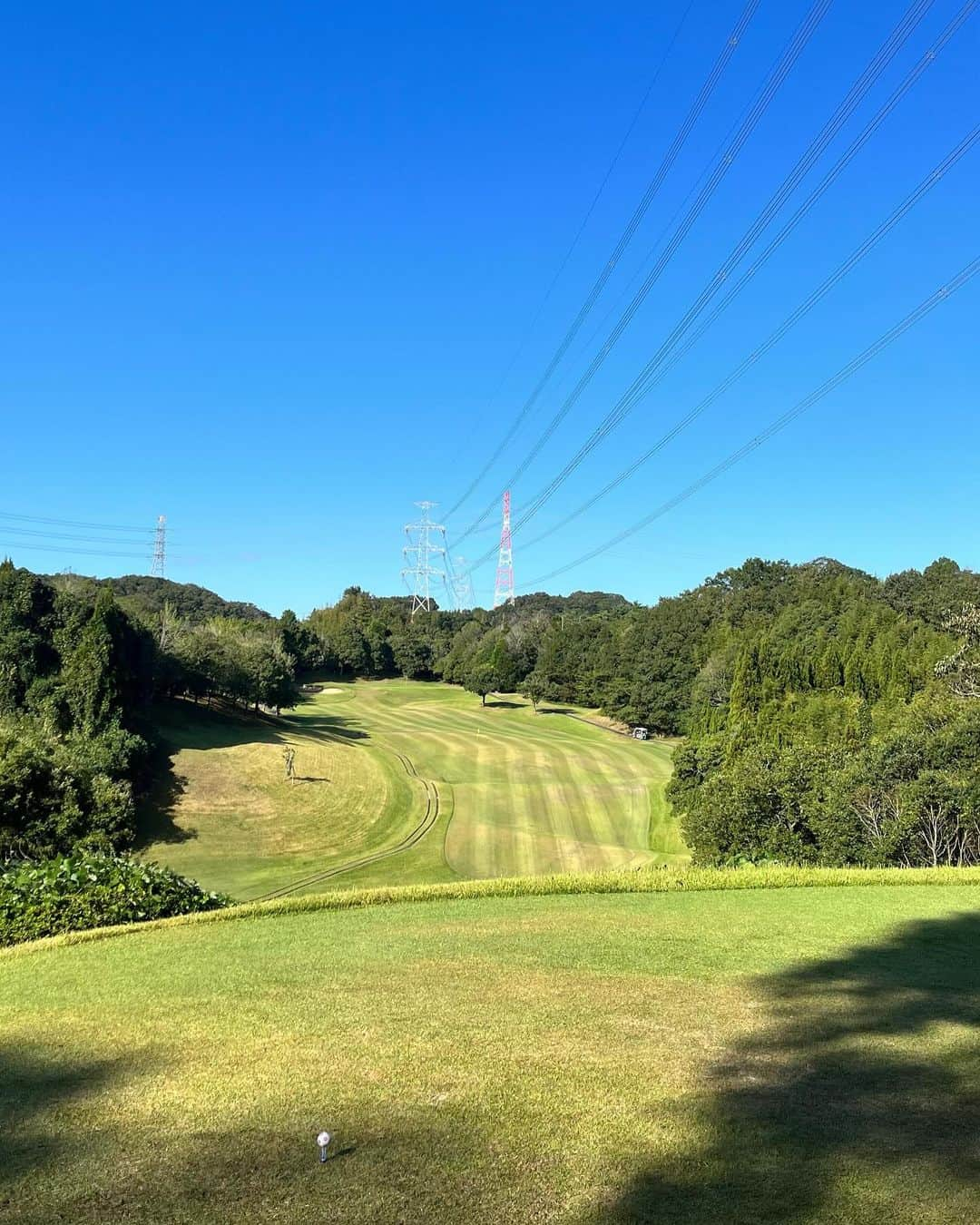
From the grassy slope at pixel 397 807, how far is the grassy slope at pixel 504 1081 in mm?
27074

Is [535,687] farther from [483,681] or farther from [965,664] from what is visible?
[965,664]

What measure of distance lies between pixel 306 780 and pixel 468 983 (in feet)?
137

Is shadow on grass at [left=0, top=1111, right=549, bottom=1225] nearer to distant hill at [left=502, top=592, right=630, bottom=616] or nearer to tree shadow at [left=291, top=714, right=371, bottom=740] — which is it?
tree shadow at [left=291, top=714, right=371, bottom=740]

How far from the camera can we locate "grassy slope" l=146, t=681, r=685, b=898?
39.7 meters

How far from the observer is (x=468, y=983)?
9492 millimetres

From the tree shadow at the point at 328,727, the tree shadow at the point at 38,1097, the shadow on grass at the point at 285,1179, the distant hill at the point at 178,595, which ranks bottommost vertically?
the tree shadow at the point at 38,1097

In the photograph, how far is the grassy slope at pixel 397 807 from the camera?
130ft

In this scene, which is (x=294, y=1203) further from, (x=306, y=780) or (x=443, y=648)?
(x=443, y=648)

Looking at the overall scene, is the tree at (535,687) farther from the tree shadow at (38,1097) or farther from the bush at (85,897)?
the tree shadow at (38,1097)

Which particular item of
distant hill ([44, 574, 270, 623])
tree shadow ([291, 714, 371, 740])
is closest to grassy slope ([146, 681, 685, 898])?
tree shadow ([291, 714, 371, 740])

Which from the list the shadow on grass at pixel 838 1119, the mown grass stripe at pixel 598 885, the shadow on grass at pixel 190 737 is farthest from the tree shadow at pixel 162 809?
the shadow on grass at pixel 838 1119

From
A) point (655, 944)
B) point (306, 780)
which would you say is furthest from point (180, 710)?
point (655, 944)

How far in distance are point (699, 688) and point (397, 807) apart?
43351mm

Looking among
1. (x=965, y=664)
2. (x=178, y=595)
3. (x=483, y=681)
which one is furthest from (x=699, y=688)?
(x=178, y=595)
